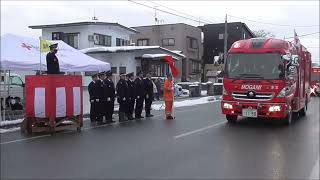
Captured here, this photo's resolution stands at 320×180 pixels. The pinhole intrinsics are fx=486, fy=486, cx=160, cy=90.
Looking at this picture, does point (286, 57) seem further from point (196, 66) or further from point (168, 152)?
point (196, 66)

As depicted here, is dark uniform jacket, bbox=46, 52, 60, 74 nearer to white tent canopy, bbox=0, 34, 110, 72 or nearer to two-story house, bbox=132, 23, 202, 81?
white tent canopy, bbox=0, 34, 110, 72

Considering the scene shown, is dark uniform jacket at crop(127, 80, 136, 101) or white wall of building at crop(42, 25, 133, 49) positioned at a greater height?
white wall of building at crop(42, 25, 133, 49)

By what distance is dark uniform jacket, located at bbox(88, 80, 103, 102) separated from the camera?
53.8ft

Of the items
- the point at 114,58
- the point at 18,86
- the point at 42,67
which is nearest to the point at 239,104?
the point at 42,67

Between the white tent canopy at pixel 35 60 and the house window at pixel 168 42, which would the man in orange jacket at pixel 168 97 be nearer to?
the white tent canopy at pixel 35 60

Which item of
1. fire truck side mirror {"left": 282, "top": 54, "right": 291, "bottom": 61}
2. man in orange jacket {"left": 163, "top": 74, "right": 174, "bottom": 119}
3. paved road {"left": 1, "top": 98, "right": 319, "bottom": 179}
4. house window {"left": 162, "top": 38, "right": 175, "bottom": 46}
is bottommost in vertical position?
paved road {"left": 1, "top": 98, "right": 319, "bottom": 179}

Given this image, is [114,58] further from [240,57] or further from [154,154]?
[154,154]

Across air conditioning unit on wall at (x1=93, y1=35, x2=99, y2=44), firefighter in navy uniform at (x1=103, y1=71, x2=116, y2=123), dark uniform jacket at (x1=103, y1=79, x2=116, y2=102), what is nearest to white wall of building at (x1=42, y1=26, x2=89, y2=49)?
air conditioning unit on wall at (x1=93, y1=35, x2=99, y2=44)

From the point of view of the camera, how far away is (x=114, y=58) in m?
42.9

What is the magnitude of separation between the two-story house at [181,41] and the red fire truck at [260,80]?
40.1m

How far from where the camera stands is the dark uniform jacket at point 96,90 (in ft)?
53.8

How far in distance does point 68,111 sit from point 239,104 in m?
5.36

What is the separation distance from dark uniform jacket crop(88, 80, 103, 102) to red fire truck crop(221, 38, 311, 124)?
13.7ft

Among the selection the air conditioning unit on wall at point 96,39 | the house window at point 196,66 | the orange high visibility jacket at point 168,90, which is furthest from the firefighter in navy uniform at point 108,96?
the house window at point 196,66
